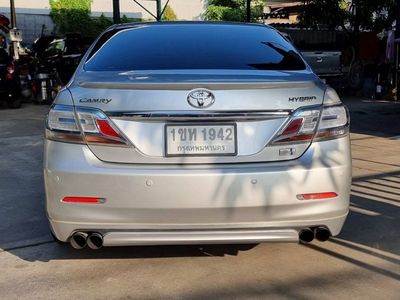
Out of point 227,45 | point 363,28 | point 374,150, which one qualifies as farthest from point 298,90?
point 363,28

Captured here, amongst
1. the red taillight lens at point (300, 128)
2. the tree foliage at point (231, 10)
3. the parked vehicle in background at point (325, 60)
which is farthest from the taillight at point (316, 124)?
the tree foliage at point (231, 10)

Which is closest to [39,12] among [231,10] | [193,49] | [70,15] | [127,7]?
[70,15]

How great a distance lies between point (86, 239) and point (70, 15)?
30779 mm

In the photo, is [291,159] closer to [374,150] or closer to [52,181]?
[52,181]

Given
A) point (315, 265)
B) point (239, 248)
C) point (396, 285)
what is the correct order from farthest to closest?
point (239, 248)
point (315, 265)
point (396, 285)

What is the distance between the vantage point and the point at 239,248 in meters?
4.21

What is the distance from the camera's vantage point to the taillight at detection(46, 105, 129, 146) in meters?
3.31

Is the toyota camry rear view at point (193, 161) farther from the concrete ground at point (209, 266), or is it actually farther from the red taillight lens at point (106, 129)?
the concrete ground at point (209, 266)

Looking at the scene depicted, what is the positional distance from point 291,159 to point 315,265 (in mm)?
957

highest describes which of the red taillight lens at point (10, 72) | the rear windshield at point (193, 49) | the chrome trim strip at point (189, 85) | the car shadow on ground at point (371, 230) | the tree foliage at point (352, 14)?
the tree foliage at point (352, 14)

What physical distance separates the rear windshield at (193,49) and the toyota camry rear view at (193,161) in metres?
0.44

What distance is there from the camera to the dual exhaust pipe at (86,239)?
344 centimetres

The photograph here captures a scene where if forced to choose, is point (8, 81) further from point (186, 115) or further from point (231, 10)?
point (231, 10)

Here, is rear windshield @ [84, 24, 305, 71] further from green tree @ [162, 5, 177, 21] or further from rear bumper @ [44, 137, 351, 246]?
green tree @ [162, 5, 177, 21]
